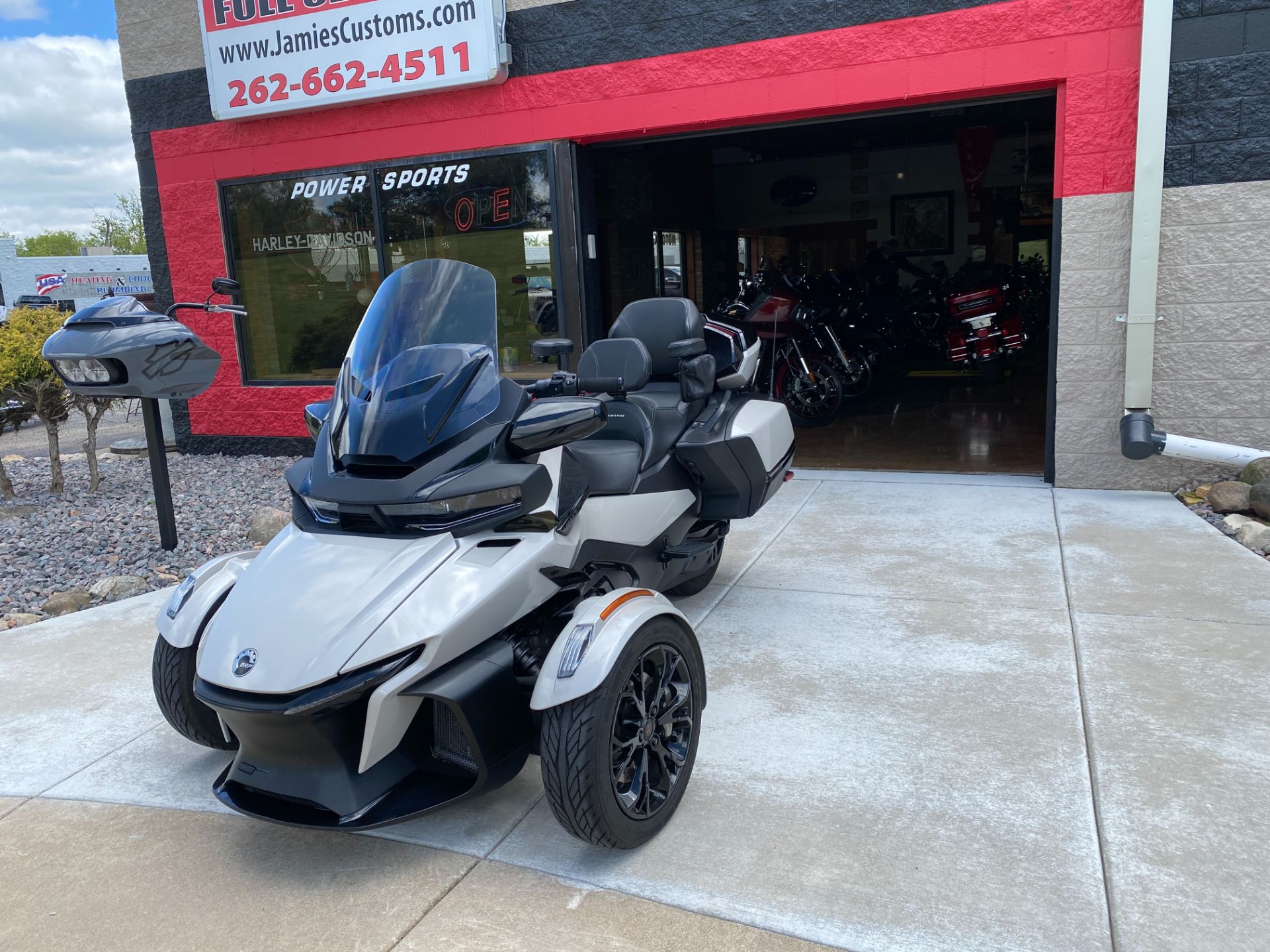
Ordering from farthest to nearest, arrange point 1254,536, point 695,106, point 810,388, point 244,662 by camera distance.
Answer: point 810,388 → point 695,106 → point 1254,536 → point 244,662

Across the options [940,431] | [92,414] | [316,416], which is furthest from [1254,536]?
[92,414]

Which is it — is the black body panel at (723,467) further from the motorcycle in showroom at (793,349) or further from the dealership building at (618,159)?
the motorcycle in showroom at (793,349)

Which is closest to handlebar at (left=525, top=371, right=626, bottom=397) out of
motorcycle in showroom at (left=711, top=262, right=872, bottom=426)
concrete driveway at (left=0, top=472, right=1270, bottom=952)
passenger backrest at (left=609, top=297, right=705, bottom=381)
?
passenger backrest at (left=609, top=297, right=705, bottom=381)

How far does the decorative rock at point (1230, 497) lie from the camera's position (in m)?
5.71

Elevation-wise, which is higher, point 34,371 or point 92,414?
point 34,371

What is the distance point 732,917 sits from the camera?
234 centimetres

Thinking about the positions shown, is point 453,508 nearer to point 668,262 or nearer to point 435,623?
point 435,623

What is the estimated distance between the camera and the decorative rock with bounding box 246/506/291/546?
5996mm

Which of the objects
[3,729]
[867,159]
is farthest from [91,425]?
[867,159]

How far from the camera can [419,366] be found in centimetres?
273

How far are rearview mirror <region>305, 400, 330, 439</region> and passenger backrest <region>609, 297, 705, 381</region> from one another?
162 cm

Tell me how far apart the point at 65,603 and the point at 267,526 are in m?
1.24

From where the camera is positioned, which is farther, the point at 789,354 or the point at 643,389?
the point at 789,354

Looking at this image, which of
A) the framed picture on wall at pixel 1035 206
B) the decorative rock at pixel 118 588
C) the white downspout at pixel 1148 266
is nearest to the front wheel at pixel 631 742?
the decorative rock at pixel 118 588
